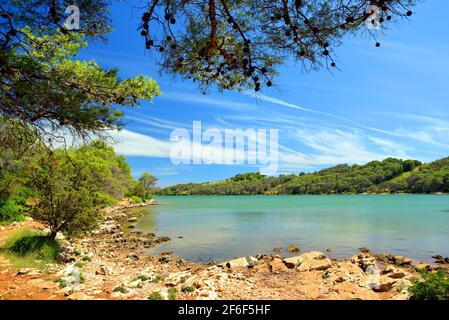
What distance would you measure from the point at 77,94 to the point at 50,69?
1425 millimetres

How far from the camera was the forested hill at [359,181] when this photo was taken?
117 meters

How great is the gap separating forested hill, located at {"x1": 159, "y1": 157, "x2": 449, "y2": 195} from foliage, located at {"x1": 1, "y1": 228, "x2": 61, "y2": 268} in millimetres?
119470

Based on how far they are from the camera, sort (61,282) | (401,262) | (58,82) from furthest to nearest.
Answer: (401,262) → (61,282) → (58,82)

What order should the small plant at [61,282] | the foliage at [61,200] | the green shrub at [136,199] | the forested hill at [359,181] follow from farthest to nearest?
the forested hill at [359,181] → the green shrub at [136,199] → the foliage at [61,200] → the small plant at [61,282]

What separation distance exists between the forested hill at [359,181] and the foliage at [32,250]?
119m

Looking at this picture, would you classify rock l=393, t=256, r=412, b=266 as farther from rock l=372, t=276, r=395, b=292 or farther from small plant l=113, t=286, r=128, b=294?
small plant l=113, t=286, r=128, b=294

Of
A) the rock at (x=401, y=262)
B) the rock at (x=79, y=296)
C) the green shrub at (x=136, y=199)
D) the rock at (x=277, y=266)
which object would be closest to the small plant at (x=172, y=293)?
the rock at (x=79, y=296)

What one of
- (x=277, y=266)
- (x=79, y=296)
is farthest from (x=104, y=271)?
(x=277, y=266)

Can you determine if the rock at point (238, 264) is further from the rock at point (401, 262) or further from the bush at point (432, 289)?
the rock at point (401, 262)

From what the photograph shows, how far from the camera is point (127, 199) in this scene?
2943 inches

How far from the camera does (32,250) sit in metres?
12.3

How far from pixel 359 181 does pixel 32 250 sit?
134559mm

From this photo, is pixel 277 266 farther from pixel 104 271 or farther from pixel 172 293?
pixel 104 271

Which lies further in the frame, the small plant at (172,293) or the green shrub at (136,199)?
the green shrub at (136,199)
